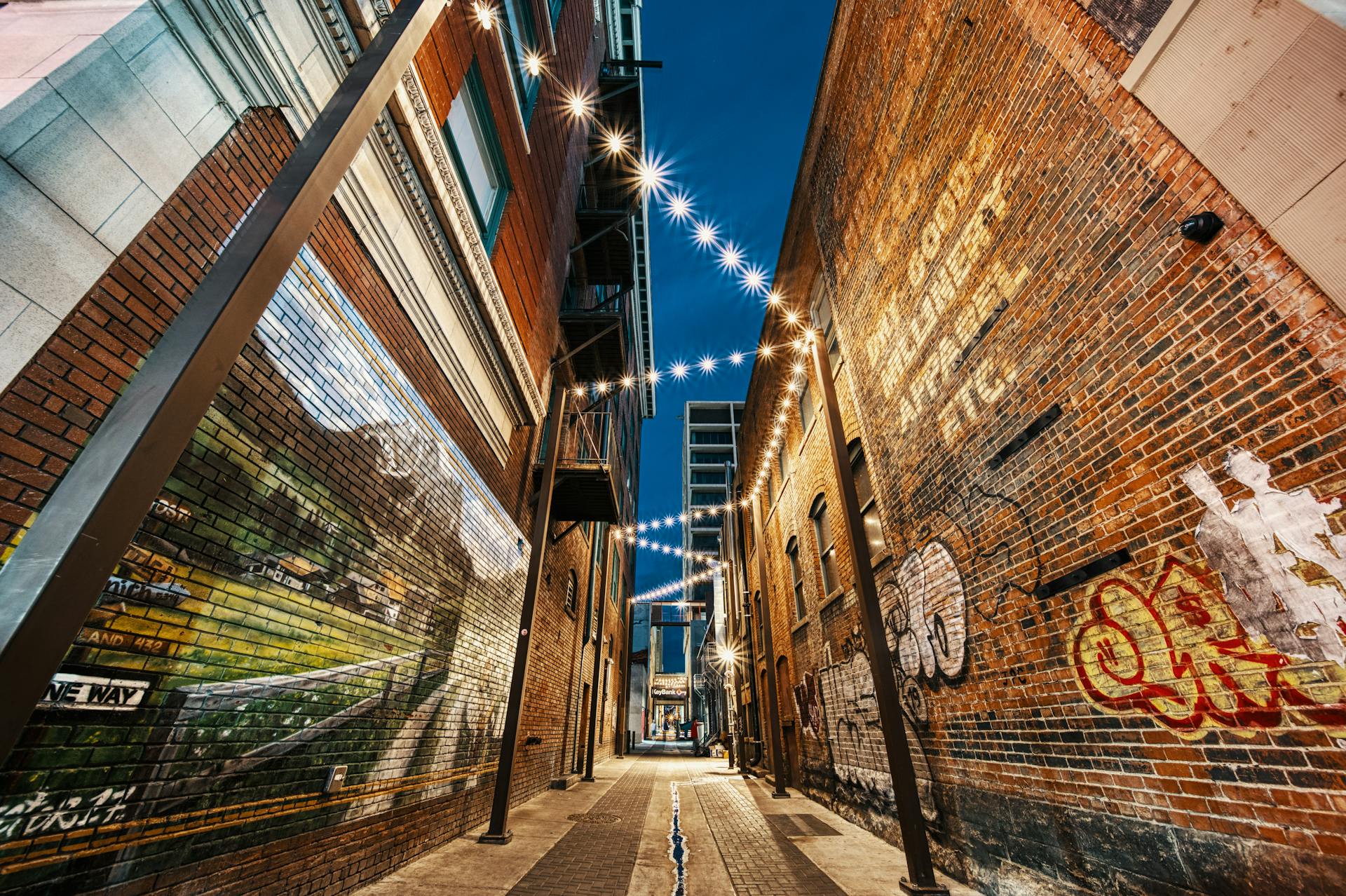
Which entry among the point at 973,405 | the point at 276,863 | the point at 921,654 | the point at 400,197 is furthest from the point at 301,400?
the point at 921,654

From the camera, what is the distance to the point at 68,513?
4.15 ft

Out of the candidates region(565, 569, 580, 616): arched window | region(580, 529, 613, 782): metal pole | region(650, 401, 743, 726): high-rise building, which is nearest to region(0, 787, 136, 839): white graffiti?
region(565, 569, 580, 616): arched window

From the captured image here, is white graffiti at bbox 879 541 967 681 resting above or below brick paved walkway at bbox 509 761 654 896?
above

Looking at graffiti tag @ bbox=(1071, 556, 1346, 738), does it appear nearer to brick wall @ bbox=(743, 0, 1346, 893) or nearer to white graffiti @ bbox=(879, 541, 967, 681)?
brick wall @ bbox=(743, 0, 1346, 893)

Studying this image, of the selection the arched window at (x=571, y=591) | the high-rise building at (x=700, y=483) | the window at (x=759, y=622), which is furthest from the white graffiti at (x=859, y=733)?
the high-rise building at (x=700, y=483)

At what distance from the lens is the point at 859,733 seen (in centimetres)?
708

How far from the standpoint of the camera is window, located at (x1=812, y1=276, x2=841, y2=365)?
27.5ft

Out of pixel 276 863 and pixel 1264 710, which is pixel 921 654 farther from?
pixel 276 863

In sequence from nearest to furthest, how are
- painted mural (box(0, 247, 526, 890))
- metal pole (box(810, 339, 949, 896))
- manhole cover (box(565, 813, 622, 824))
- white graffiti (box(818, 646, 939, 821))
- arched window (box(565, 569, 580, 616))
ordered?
painted mural (box(0, 247, 526, 890)) < metal pole (box(810, 339, 949, 896)) < white graffiti (box(818, 646, 939, 821)) < manhole cover (box(565, 813, 622, 824)) < arched window (box(565, 569, 580, 616))

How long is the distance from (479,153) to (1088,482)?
716 cm

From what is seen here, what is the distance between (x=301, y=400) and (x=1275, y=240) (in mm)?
5501

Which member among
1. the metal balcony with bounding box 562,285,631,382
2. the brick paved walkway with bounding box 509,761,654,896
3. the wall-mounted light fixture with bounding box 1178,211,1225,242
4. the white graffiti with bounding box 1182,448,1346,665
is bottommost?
the brick paved walkway with bounding box 509,761,654,896

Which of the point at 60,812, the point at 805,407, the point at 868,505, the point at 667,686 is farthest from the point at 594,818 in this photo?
the point at 667,686

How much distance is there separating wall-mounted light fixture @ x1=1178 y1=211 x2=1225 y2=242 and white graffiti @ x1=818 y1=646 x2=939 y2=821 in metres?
4.81
